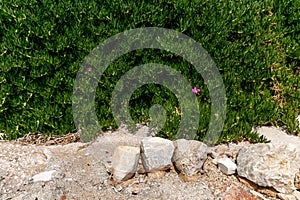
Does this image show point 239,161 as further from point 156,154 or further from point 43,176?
point 43,176

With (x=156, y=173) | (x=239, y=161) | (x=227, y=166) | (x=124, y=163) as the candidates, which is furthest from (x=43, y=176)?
(x=239, y=161)

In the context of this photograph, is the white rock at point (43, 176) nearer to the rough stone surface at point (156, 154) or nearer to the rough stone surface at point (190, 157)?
the rough stone surface at point (156, 154)

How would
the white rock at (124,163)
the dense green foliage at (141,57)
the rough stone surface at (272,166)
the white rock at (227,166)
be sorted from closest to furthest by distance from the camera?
1. the rough stone surface at (272,166)
2. the white rock at (124,163)
3. the white rock at (227,166)
4. the dense green foliage at (141,57)

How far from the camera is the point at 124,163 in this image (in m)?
4.45

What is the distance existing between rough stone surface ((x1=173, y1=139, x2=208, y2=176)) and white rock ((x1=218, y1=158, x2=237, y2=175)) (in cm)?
22

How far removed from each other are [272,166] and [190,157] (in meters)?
0.94

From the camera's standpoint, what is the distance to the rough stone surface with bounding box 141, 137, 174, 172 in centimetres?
450

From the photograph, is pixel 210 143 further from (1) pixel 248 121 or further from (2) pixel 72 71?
(2) pixel 72 71

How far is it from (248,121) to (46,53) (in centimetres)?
293

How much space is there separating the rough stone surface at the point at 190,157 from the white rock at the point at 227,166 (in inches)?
8.8

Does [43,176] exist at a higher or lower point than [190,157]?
lower

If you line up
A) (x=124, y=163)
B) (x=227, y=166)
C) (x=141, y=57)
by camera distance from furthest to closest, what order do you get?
1. (x=141, y=57)
2. (x=227, y=166)
3. (x=124, y=163)

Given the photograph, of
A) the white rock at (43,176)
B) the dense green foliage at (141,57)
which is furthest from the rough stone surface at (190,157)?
the white rock at (43,176)

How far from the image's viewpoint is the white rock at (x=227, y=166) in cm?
456
